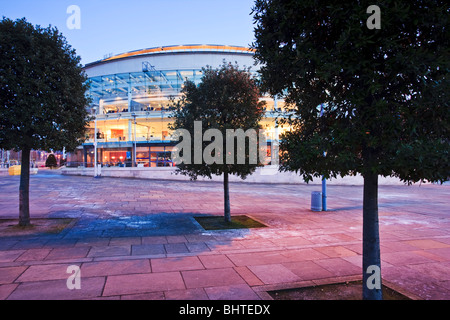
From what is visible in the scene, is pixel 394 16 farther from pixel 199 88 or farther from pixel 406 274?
pixel 199 88

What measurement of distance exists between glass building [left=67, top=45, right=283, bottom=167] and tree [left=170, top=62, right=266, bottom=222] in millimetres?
31426

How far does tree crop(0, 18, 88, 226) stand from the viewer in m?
7.20

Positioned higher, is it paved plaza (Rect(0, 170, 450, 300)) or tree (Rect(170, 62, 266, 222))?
tree (Rect(170, 62, 266, 222))

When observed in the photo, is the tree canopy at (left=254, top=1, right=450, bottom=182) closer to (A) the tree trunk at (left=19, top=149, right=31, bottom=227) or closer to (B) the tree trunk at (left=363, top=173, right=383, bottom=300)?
(B) the tree trunk at (left=363, top=173, right=383, bottom=300)

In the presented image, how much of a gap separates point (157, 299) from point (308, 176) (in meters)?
2.77

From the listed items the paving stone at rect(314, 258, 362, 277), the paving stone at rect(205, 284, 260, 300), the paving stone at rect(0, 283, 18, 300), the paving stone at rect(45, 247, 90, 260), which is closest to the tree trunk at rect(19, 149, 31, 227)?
the paving stone at rect(45, 247, 90, 260)

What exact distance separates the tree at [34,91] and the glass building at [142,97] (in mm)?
31262

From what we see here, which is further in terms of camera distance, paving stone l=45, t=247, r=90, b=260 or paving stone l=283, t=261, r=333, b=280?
paving stone l=45, t=247, r=90, b=260

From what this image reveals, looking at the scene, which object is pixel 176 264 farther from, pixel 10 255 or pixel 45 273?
pixel 10 255

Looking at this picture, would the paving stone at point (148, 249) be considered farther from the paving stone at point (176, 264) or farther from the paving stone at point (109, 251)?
the paving stone at point (176, 264)

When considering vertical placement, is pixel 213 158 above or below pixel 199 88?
below

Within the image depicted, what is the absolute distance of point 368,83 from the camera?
2977mm
